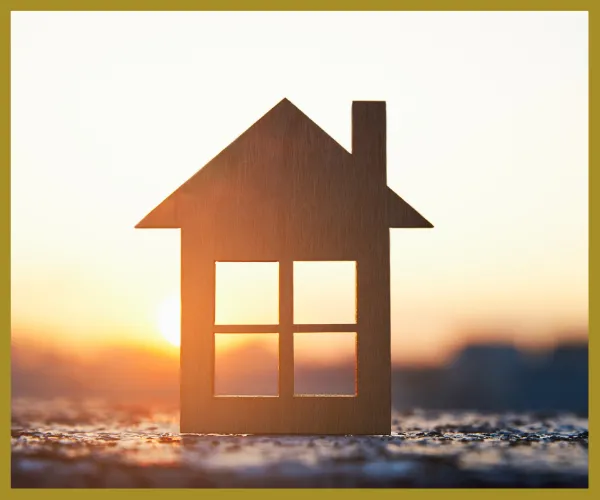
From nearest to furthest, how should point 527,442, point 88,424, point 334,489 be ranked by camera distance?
point 334,489 → point 527,442 → point 88,424

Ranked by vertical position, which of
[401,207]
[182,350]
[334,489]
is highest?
[401,207]

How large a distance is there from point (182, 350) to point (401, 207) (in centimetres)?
317

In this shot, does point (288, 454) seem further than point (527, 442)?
No

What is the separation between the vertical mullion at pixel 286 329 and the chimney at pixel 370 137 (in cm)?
153

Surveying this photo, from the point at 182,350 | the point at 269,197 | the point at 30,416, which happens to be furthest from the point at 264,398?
the point at 30,416

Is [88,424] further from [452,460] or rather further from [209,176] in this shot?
[452,460]

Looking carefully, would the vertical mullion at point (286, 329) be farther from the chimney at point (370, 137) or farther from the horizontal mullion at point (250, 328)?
the chimney at point (370, 137)

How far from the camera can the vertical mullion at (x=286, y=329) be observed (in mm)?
15297

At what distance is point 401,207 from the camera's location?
608 inches

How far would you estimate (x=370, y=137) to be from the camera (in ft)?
51.4

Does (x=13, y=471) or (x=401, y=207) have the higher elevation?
(x=401, y=207)

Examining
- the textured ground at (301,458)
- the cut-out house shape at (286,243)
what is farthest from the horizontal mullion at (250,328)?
the textured ground at (301,458)

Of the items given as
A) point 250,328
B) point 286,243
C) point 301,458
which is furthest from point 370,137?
point 301,458

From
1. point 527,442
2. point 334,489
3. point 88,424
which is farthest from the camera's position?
point 88,424
